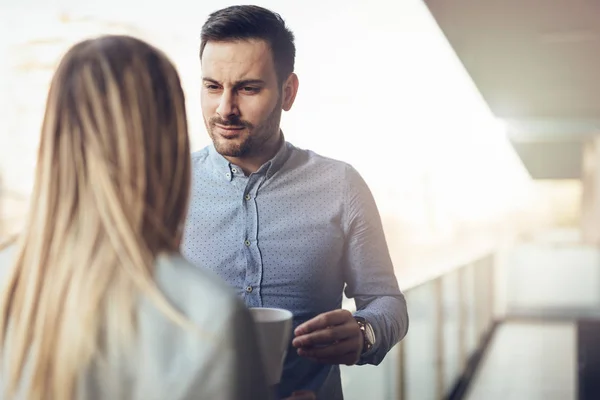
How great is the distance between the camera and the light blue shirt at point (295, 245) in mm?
1372

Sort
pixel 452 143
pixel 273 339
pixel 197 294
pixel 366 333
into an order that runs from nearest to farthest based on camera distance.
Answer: pixel 197 294 < pixel 273 339 < pixel 366 333 < pixel 452 143

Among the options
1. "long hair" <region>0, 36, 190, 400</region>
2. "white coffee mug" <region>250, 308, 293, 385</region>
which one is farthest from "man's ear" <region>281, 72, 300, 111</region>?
"long hair" <region>0, 36, 190, 400</region>

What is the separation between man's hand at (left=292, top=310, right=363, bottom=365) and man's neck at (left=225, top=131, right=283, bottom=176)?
0.39m

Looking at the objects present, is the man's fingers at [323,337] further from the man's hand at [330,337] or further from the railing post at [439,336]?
the railing post at [439,336]

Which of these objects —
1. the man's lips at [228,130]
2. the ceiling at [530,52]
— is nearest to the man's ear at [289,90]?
the man's lips at [228,130]

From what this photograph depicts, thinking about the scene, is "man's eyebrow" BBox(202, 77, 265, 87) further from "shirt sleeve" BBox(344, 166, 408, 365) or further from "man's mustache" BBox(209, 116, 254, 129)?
"shirt sleeve" BBox(344, 166, 408, 365)

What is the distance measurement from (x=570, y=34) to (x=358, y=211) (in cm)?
248

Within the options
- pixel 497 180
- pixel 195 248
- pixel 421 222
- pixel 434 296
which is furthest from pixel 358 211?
pixel 497 180

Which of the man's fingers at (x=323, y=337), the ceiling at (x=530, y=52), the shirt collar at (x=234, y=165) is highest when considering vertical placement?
the ceiling at (x=530, y=52)

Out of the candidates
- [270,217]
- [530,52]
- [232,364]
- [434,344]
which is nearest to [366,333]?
[270,217]

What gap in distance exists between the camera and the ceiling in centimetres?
309

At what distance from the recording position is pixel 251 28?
139 centimetres

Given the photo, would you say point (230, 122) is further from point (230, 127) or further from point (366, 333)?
point (366, 333)

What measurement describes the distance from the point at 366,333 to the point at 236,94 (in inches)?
19.3
